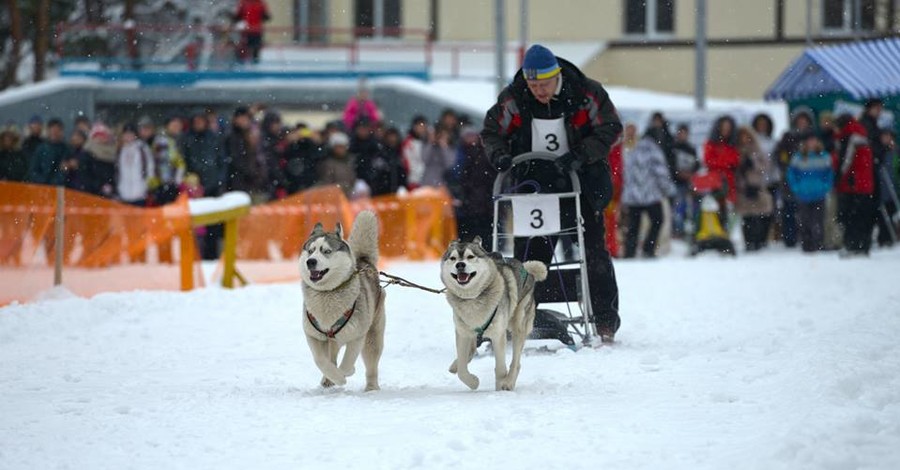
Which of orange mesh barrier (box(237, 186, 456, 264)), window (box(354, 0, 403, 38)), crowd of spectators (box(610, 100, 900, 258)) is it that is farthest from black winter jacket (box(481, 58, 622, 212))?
window (box(354, 0, 403, 38))

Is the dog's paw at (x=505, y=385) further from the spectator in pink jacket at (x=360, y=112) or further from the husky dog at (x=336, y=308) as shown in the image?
the spectator in pink jacket at (x=360, y=112)

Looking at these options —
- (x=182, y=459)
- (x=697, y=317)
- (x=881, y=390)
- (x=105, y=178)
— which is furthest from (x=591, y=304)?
(x=105, y=178)

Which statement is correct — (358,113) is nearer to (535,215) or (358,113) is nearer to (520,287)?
(535,215)

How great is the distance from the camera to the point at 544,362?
25.9 ft

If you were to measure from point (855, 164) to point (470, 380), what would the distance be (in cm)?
1104

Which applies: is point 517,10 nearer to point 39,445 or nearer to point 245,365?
point 245,365

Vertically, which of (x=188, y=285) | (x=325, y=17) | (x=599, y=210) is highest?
(x=325, y=17)

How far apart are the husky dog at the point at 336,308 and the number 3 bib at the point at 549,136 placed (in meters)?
1.77

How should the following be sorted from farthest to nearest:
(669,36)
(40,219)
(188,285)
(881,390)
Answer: (669,36), (188,285), (40,219), (881,390)

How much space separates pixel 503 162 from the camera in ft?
26.8

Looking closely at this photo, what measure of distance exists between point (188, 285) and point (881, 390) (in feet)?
24.2

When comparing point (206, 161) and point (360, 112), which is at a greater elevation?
point (360, 112)

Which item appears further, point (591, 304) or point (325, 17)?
point (325, 17)

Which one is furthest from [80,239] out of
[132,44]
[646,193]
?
[132,44]
